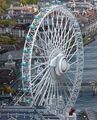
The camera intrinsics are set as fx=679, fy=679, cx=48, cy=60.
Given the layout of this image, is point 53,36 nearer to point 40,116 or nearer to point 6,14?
point 40,116

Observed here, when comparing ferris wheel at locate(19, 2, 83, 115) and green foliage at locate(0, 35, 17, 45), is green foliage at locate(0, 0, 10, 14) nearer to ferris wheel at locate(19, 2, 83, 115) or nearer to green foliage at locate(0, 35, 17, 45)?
green foliage at locate(0, 35, 17, 45)

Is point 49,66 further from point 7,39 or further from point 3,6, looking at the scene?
point 3,6

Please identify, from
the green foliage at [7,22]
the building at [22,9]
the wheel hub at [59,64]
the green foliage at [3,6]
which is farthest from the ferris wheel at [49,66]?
the green foliage at [3,6]

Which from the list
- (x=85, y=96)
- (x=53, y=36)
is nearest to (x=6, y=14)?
(x=85, y=96)

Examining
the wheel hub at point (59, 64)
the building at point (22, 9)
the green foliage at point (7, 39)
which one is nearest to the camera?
the wheel hub at point (59, 64)

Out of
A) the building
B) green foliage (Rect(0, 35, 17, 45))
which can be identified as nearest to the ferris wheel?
green foliage (Rect(0, 35, 17, 45))

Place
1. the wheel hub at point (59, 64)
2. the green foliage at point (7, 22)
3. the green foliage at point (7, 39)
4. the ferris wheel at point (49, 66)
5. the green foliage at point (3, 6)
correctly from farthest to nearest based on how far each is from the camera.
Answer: the green foliage at point (3, 6), the green foliage at point (7, 22), the green foliage at point (7, 39), the wheel hub at point (59, 64), the ferris wheel at point (49, 66)

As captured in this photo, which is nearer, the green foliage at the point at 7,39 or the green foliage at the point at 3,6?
the green foliage at the point at 7,39

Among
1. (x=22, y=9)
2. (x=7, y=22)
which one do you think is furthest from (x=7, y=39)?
(x=22, y=9)

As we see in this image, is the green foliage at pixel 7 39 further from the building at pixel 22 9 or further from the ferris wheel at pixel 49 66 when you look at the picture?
the ferris wheel at pixel 49 66
